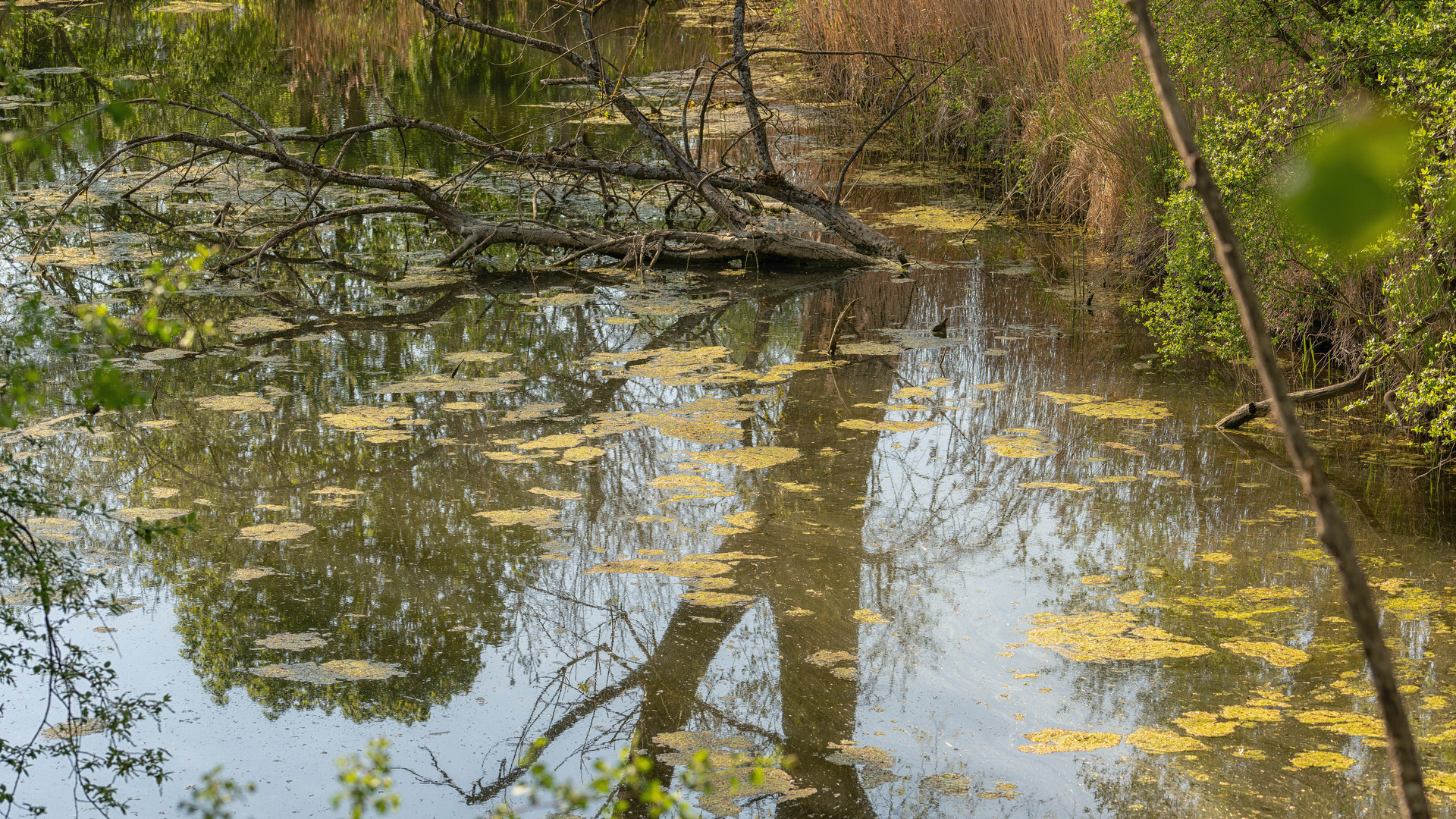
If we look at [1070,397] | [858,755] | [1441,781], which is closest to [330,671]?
[858,755]

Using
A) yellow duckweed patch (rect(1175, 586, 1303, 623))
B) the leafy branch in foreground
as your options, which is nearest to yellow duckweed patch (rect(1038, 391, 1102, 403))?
yellow duckweed patch (rect(1175, 586, 1303, 623))

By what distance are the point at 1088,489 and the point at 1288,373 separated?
5.49 ft

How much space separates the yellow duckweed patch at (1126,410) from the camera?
436 cm

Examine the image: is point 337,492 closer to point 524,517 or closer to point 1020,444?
point 524,517

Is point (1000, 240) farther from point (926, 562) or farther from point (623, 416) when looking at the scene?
point (926, 562)

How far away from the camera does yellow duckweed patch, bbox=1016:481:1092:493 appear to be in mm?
3727

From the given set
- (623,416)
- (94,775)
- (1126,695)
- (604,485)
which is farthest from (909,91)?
(94,775)

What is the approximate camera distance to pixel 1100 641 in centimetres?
285

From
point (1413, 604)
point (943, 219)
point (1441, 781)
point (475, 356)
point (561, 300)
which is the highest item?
point (943, 219)

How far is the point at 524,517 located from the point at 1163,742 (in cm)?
181

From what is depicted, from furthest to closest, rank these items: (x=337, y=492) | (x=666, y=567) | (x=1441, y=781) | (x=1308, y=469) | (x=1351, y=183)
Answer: (x=337, y=492)
(x=666, y=567)
(x=1441, y=781)
(x=1308, y=469)
(x=1351, y=183)

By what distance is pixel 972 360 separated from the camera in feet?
16.3

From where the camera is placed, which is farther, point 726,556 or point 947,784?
point 726,556

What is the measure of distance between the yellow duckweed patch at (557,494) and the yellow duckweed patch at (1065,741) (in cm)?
160
